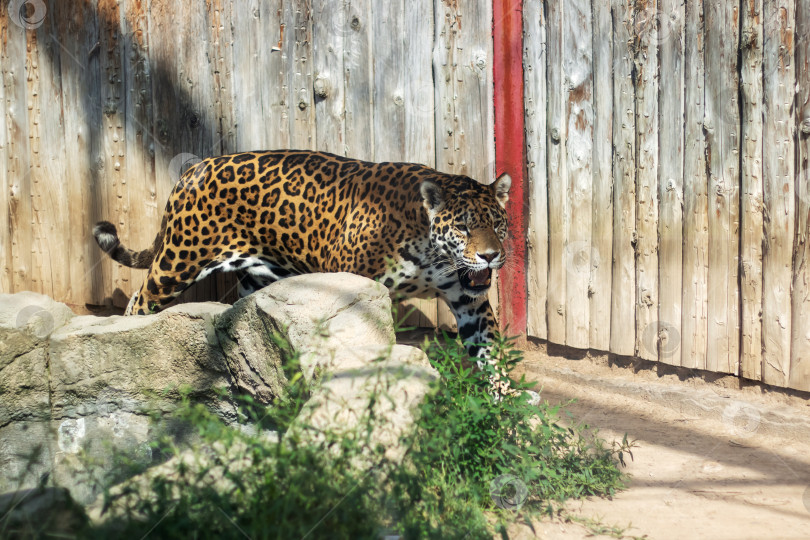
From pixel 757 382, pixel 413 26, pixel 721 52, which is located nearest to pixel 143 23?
pixel 413 26

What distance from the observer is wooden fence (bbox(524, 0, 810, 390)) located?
4.97 metres

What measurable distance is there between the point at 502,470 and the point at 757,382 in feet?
7.46

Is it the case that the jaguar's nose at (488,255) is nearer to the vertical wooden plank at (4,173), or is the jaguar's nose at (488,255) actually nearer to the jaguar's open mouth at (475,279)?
the jaguar's open mouth at (475,279)

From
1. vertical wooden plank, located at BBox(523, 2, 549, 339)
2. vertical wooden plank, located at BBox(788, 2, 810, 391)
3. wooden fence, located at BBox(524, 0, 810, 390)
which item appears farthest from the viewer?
vertical wooden plank, located at BBox(523, 2, 549, 339)

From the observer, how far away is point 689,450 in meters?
4.94

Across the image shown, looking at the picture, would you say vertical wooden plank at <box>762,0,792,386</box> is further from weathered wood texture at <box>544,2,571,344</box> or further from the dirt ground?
weathered wood texture at <box>544,2,571,344</box>

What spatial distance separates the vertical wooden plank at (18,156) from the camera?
7336 mm

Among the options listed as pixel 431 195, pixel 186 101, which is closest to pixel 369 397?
pixel 431 195

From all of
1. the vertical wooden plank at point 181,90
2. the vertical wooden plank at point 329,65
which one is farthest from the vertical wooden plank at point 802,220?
the vertical wooden plank at point 181,90

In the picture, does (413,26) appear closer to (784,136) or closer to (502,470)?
(784,136)

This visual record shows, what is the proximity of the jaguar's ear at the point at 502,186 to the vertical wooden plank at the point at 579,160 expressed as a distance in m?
0.61

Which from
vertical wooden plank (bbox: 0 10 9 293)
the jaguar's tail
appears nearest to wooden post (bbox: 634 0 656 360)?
the jaguar's tail

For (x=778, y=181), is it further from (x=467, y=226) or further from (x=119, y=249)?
(x=119, y=249)

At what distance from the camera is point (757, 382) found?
5254 millimetres
